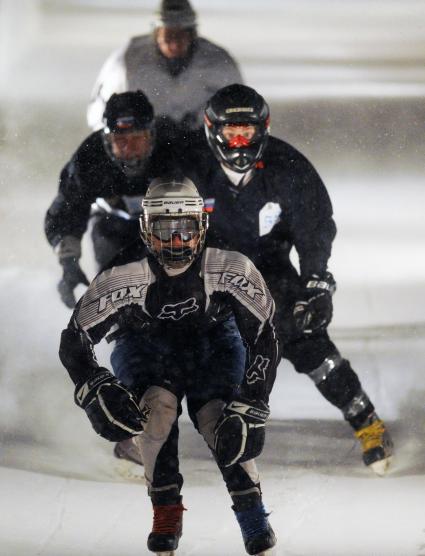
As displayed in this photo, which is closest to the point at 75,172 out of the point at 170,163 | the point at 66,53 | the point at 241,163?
the point at 170,163

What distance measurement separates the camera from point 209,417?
2.99 m

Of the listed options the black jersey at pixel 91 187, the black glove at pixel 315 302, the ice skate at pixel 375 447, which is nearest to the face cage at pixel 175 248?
the black glove at pixel 315 302

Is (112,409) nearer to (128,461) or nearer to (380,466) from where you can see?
(128,461)

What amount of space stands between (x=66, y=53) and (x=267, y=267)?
236 cm

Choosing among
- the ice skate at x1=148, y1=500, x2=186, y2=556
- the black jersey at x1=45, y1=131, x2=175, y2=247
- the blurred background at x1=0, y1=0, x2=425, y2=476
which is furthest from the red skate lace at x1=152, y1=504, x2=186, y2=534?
the blurred background at x1=0, y1=0, x2=425, y2=476

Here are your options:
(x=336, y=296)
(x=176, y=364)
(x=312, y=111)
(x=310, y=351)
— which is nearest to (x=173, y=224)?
(x=176, y=364)

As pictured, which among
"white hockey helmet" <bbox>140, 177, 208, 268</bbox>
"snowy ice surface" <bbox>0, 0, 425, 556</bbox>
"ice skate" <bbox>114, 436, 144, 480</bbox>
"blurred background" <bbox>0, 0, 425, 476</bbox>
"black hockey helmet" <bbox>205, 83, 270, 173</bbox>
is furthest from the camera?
"blurred background" <bbox>0, 0, 425, 476</bbox>

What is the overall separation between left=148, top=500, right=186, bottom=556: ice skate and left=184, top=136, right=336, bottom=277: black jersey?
852mm

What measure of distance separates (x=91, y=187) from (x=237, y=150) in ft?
1.98

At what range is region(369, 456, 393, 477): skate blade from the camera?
3.72m

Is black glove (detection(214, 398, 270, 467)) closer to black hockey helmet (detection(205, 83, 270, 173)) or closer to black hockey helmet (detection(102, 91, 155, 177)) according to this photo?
black hockey helmet (detection(205, 83, 270, 173))

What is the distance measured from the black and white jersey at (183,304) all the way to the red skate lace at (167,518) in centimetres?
35

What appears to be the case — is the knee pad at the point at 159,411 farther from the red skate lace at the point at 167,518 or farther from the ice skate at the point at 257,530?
the ice skate at the point at 257,530

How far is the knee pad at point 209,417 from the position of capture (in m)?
2.98
